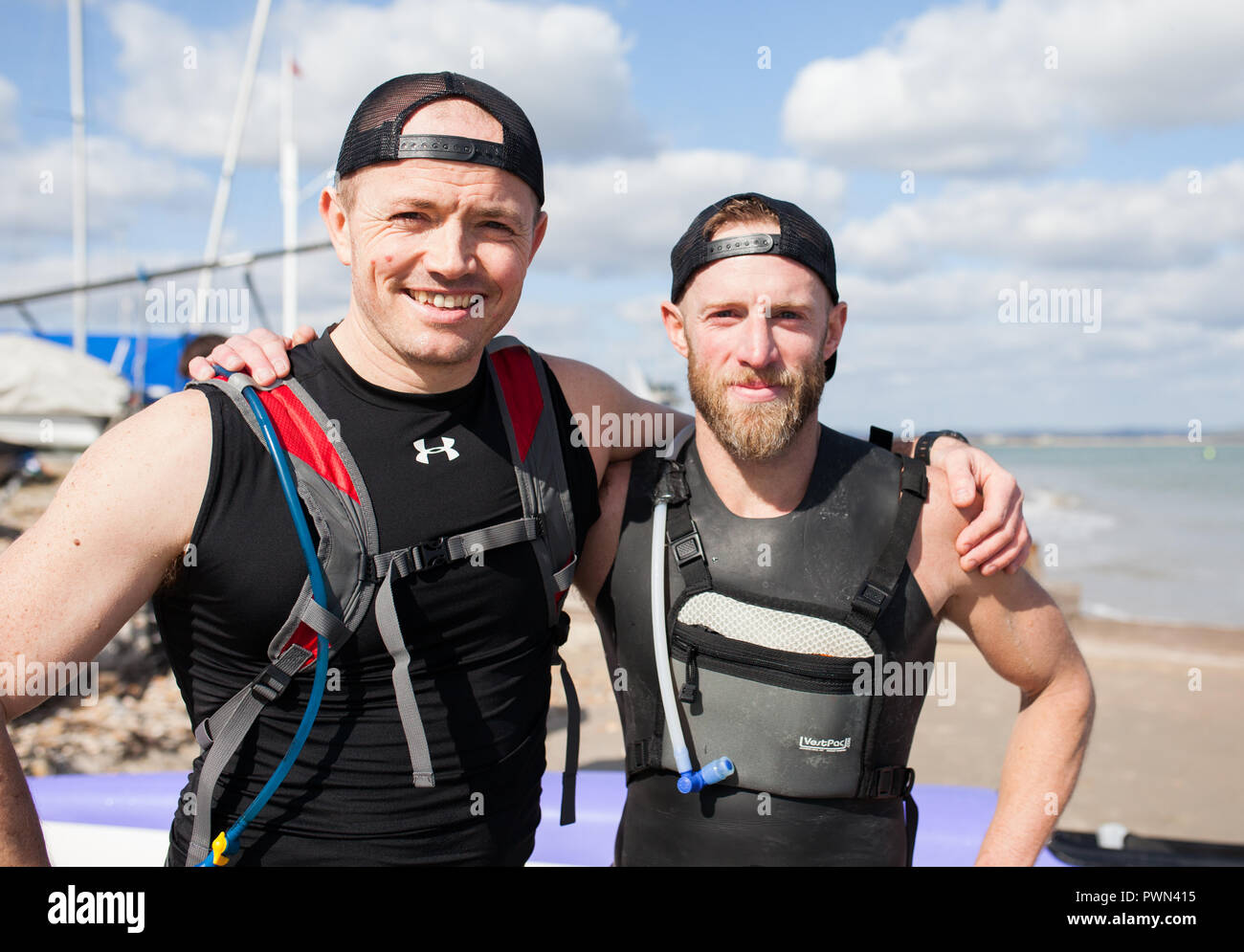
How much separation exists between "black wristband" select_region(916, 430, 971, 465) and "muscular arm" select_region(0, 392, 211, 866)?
6.74ft

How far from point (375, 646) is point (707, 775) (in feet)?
3.25

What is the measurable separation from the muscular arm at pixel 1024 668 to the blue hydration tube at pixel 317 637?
5.40 feet

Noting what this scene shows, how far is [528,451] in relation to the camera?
2248 mm

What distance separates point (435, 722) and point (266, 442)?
0.76m

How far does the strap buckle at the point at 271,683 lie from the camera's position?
1.89 m

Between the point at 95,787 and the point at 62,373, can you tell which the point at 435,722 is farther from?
the point at 62,373

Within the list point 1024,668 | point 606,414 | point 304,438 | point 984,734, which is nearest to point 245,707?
point 304,438

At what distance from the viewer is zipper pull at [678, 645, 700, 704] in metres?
2.44

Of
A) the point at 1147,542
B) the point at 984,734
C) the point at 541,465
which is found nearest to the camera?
the point at 541,465

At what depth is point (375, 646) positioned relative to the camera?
1.99 meters

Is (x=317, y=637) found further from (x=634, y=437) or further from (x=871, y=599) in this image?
(x=871, y=599)

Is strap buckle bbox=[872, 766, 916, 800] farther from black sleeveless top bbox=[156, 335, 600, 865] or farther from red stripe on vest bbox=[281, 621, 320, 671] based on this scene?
red stripe on vest bbox=[281, 621, 320, 671]

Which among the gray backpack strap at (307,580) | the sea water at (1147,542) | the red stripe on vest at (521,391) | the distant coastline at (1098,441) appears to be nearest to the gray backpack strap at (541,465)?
the red stripe on vest at (521,391)

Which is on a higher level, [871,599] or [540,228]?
[540,228]
